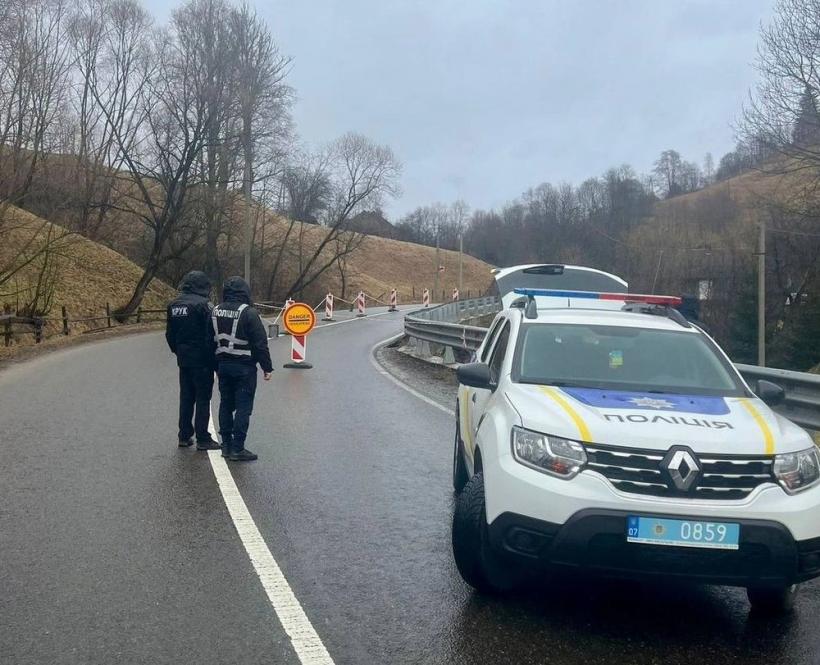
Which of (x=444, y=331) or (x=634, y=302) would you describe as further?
(x=444, y=331)

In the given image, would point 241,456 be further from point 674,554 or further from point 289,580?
point 674,554

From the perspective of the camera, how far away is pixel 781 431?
4488 mm

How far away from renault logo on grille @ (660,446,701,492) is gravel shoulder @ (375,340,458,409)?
27.4 ft

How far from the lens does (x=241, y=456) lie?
27.3 ft

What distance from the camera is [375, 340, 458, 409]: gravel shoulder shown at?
45.9 ft

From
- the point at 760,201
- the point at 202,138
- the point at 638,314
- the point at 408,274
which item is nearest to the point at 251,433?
the point at 638,314

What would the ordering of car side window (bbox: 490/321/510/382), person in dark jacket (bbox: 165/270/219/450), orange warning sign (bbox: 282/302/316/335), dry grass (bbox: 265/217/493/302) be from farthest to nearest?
dry grass (bbox: 265/217/493/302), orange warning sign (bbox: 282/302/316/335), person in dark jacket (bbox: 165/270/219/450), car side window (bbox: 490/321/510/382)

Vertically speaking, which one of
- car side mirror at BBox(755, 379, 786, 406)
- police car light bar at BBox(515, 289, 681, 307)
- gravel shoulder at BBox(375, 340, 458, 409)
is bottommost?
gravel shoulder at BBox(375, 340, 458, 409)

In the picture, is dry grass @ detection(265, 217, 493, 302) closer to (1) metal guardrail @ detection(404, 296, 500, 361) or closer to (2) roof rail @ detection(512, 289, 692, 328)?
(1) metal guardrail @ detection(404, 296, 500, 361)

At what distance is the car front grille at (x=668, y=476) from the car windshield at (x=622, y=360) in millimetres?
1067

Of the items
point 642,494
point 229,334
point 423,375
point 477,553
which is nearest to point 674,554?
point 642,494

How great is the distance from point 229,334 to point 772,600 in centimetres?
547

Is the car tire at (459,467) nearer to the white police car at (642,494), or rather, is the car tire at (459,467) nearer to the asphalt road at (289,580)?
the asphalt road at (289,580)

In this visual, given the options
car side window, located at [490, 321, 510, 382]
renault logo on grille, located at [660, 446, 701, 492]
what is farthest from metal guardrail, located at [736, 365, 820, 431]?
renault logo on grille, located at [660, 446, 701, 492]
